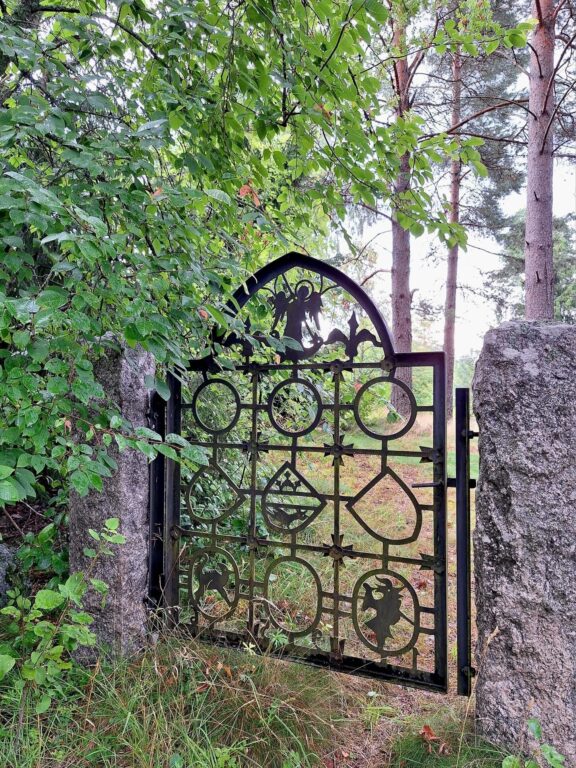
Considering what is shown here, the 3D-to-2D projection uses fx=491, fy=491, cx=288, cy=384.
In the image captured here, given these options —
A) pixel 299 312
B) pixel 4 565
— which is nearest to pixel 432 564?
pixel 299 312

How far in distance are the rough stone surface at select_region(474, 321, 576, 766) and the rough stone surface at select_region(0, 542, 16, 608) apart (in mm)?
2081

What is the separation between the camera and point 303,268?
2.13 meters

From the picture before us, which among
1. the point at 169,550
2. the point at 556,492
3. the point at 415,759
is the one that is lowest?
the point at 415,759

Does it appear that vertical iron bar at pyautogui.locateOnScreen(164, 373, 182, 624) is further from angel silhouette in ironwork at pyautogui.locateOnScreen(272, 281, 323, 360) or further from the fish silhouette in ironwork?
the fish silhouette in ironwork

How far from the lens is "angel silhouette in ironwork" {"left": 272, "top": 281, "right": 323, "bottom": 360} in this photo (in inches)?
84.0

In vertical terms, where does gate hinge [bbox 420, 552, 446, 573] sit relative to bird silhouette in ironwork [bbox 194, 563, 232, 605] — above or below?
above

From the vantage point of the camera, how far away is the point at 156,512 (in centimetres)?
230

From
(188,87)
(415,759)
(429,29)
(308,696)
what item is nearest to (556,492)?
(415,759)

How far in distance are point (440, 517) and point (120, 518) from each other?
51.1 inches

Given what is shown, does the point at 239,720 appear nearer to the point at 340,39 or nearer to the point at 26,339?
the point at 26,339

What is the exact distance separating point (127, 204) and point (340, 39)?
0.89 metres

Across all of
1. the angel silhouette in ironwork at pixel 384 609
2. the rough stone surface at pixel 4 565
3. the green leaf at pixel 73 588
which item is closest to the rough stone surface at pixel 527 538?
the angel silhouette in ironwork at pixel 384 609

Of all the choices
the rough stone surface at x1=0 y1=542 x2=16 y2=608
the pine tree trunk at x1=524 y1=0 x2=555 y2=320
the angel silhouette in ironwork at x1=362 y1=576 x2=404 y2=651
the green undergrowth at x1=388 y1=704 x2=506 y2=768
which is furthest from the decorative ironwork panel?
the pine tree trunk at x1=524 y1=0 x2=555 y2=320

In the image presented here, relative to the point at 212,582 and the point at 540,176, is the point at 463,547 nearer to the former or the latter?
the point at 212,582
